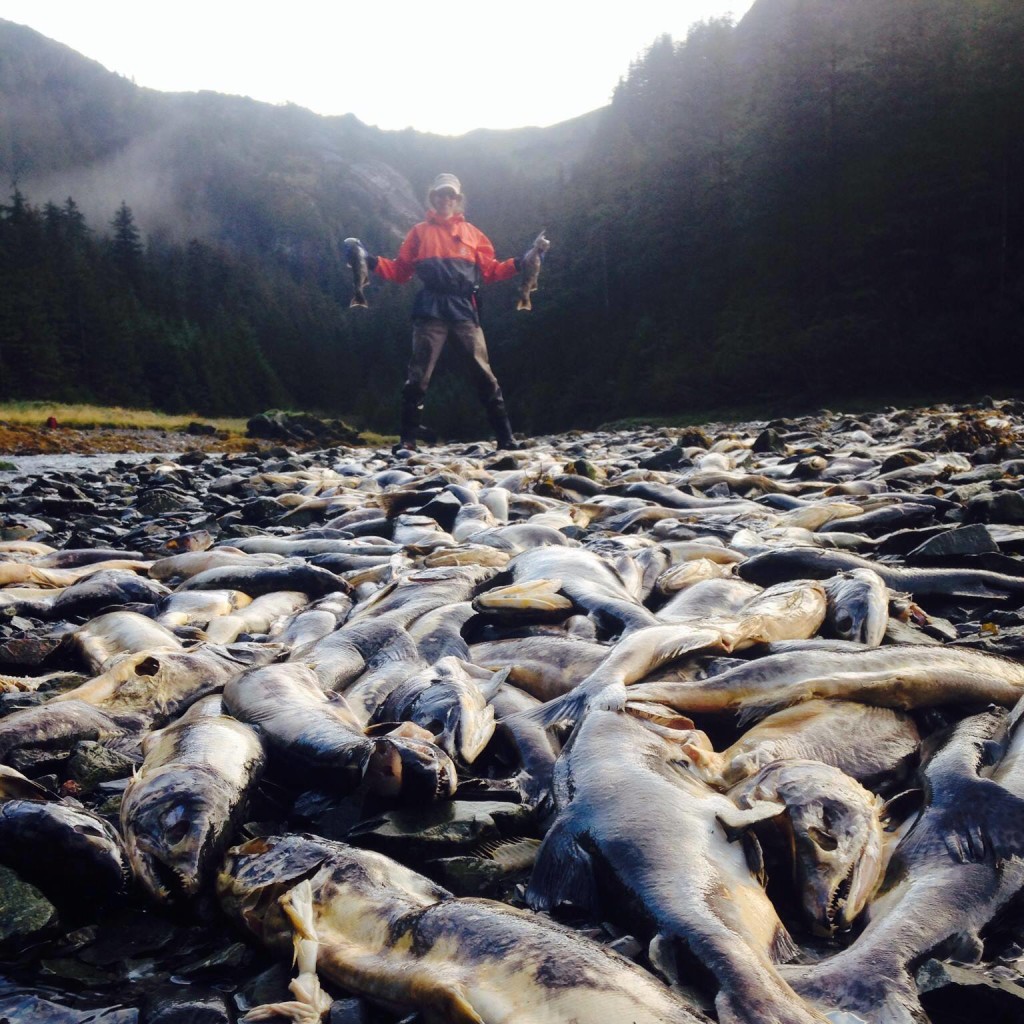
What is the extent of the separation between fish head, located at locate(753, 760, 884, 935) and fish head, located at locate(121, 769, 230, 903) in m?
1.25

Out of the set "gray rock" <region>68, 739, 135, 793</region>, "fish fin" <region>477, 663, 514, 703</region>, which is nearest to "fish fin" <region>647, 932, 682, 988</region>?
"fish fin" <region>477, 663, 514, 703</region>

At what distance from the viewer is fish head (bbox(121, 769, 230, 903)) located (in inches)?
67.0

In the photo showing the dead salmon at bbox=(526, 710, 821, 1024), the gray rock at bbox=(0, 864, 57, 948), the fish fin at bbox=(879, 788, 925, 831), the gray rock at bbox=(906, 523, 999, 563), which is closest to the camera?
the dead salmon at bbox=(526, 710, 821, 1024)

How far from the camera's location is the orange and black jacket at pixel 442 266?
12.5m

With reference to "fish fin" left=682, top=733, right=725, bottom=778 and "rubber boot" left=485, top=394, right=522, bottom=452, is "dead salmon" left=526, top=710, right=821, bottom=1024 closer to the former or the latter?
"fish fin" left=682, top=733, right=725, bottom=778

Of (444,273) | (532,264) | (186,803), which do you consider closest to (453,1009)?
(186,803)

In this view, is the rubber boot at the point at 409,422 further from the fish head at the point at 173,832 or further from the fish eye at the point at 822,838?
the fish eye at the point at 822,838

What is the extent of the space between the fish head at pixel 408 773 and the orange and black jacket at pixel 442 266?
36.6 ft

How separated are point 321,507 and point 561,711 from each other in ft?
18.7

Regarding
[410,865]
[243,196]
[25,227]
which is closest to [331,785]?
[410,865]

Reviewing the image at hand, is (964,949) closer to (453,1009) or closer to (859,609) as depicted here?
(453,1009)

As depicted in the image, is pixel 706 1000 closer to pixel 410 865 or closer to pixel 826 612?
pixel 410 865

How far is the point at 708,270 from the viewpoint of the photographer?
47469 millimetres

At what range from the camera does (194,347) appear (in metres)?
64.6
